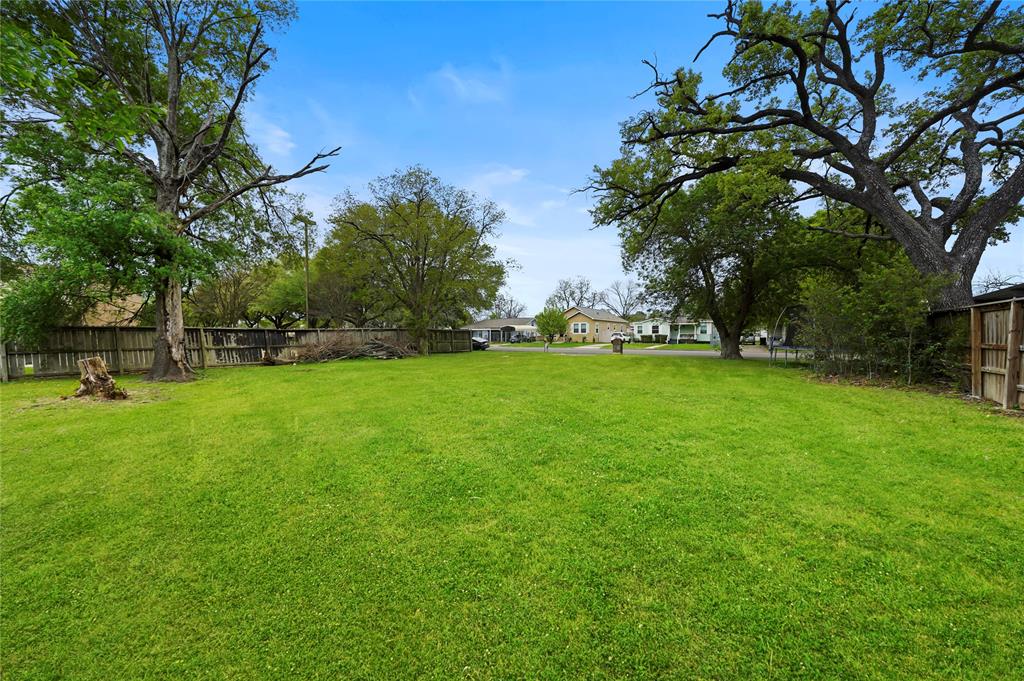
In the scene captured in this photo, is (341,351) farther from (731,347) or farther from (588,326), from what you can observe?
(588,326)

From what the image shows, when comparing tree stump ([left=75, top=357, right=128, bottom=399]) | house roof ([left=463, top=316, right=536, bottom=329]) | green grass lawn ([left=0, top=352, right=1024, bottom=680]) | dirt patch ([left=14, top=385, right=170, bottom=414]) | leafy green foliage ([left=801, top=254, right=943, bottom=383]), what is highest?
house roof ([left=463, top=316, right=536, bottom=329])

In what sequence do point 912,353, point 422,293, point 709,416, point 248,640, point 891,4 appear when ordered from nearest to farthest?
1. point 248,640
2. point 709,416
3. point 912,353
4. point 891,4
5. point 422,293

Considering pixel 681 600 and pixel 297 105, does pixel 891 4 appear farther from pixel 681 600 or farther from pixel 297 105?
pixel 297 105

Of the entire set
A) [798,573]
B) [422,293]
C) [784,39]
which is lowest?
[798,573]

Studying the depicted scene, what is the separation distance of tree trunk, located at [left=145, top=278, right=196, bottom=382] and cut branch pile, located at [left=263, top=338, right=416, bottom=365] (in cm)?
457

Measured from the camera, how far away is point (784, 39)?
30.9 ft

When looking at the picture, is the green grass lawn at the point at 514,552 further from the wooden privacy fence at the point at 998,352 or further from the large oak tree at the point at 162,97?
the large oak tree at the point at 162,97

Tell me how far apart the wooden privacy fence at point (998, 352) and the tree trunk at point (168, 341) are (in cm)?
1632

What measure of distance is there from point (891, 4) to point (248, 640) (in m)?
16.4

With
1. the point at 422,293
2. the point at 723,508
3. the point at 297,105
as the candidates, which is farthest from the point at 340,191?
the point at 723,508

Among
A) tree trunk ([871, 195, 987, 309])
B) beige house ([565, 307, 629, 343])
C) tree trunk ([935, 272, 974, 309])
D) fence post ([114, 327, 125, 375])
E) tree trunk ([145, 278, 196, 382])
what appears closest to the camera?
tree trunk ([935, 272, 974, 309])

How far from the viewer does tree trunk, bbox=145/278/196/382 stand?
9.46m

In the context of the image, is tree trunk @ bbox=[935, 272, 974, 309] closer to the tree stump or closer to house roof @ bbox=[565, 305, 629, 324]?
the tree stump

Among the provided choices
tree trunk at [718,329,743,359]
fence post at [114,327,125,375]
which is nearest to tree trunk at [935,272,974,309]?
tree trunk at [718,329,743,359]
